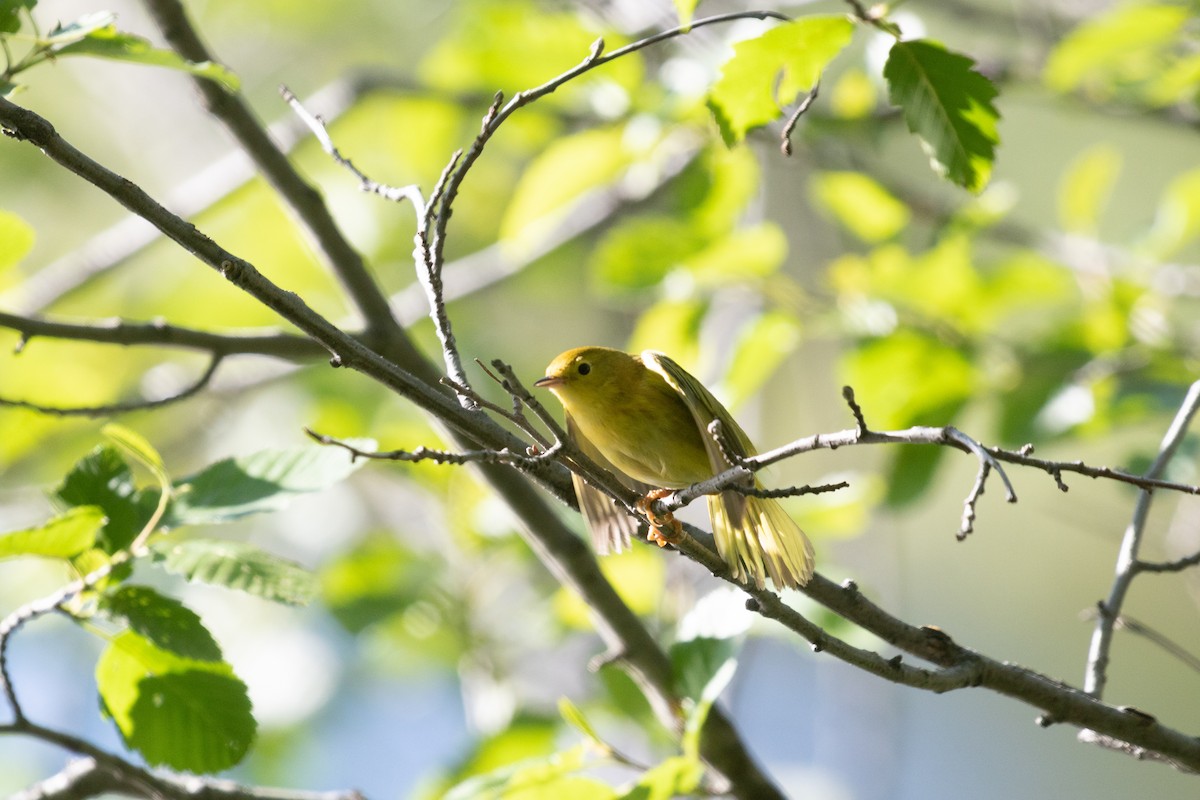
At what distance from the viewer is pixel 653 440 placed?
9.62 feet

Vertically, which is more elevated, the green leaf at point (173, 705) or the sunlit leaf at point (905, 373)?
the sunlit leaf at point (905, 373)

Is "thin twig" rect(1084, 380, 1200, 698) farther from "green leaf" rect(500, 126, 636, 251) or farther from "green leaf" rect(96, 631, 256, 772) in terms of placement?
"green leaf" rect(500, 126, 636, 251)

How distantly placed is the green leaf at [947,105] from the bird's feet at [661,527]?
30.9 inches

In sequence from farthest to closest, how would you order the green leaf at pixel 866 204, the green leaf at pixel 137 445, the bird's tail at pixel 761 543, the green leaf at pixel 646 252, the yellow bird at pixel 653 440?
the green leaf at pixel 866 204
the green leaf at pixel 646 252
the yellow bird at pixel 653 440
the green leaf at pixel 137 445
the bird's tail at pixel 761 543

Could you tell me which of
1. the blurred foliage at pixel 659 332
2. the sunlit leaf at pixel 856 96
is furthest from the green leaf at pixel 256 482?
the sunlit leaf at pixel 856 96

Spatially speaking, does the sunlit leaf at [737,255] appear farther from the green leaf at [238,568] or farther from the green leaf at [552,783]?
the green leaf at [238,568]

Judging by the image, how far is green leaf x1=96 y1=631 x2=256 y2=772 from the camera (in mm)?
2133

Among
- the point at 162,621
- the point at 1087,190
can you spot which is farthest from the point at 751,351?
the point at 162,621

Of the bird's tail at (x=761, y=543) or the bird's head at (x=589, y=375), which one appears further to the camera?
the bird's head at (x=589, y=375)

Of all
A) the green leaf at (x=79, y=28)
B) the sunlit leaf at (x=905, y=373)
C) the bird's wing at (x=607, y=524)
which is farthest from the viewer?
the sunlit leaf at (x=905, y=373)

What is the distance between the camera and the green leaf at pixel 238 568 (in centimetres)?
199

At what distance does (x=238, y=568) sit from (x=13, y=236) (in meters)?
0.87

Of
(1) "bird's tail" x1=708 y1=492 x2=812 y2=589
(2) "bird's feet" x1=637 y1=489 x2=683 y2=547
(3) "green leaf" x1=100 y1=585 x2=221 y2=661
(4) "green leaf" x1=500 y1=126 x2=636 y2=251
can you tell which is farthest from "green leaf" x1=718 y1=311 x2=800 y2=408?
(3) "green leaf" x1=100 y1=585 x2=221 y2=661

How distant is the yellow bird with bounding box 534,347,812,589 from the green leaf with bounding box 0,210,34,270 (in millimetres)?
1228
